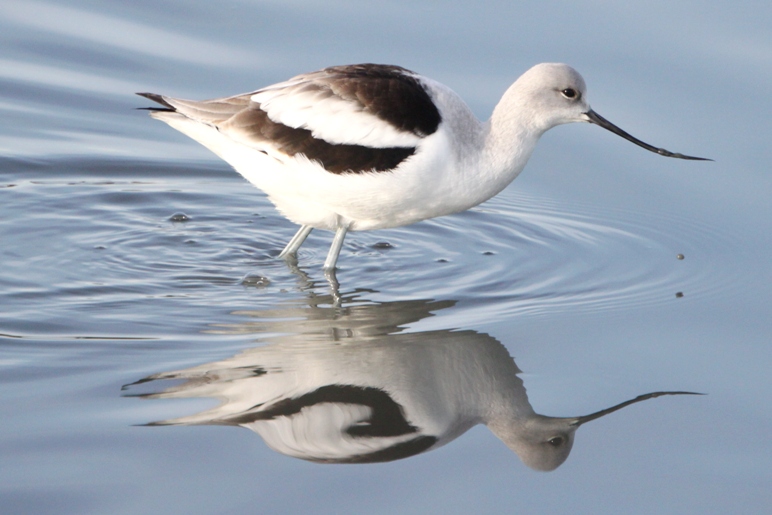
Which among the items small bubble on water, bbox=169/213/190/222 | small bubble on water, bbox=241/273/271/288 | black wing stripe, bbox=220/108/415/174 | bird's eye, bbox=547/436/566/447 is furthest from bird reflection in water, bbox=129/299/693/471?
small bubble on water, bbox=169/213/190/222

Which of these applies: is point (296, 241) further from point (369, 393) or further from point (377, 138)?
point (369, 393)

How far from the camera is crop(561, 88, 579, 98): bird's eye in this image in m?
6.69

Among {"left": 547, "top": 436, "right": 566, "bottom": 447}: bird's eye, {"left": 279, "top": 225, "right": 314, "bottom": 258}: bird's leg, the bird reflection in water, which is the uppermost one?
{"left": 279, "top": 225, "right": 314, "bottom": 258}: bird's leg

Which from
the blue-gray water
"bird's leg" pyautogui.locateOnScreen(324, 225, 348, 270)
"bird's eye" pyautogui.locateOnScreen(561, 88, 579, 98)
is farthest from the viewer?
"bird's leg" pyautogui.locateOnScreen(324, 225, 348, 270)

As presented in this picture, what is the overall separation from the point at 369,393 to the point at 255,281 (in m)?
1.78

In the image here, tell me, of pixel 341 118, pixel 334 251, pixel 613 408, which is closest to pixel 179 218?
pixel 334 251

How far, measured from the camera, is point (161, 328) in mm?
5922

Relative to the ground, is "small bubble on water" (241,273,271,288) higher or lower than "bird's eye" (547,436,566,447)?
higher

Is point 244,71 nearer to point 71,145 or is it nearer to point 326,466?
point 71,145

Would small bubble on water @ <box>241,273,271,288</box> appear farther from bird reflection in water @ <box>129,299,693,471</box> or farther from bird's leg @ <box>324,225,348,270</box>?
bird reflection in water @ <box>129,299,693,471</box>

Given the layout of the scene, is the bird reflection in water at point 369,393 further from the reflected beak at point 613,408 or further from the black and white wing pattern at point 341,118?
the black and white wing pattern at point 341,118

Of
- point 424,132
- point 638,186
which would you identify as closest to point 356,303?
point 424,132

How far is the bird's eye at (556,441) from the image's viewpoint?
4.95 metres

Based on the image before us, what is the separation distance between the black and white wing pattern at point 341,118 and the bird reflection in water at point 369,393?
101 centimetres
